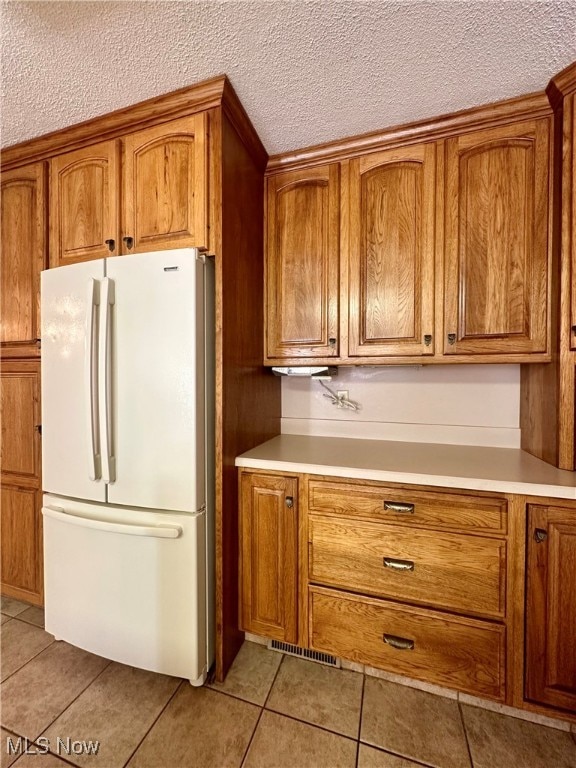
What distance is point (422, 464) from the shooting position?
1.31 m

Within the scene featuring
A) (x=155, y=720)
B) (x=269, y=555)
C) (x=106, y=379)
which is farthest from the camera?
(x=269, y=555)

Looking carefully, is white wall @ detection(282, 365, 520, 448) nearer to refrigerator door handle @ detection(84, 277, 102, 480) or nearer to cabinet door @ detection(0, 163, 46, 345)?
refrigerator door handle @ detection(84, 277, 102, 480)

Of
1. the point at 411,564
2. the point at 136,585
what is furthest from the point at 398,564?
the point at 136,585

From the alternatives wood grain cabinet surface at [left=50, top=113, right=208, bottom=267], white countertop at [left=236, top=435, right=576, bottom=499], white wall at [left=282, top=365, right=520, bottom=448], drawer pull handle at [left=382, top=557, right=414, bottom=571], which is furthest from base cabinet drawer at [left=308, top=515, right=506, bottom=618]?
wood grain cabinet surface at [left=50, top=113, right=208, bottom=267]

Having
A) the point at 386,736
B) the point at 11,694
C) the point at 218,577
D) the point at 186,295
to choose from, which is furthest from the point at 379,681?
the point at 186,295

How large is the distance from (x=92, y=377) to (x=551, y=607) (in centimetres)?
189

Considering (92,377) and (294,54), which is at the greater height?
(294,54)

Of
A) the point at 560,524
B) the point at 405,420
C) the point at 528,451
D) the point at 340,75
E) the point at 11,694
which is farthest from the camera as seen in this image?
the point at 405,420

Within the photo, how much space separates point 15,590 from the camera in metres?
1.74

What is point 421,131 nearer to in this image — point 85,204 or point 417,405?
point 417,405

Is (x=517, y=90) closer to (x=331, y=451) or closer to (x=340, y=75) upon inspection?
(x=340, y=75)

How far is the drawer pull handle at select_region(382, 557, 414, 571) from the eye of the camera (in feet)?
3.97

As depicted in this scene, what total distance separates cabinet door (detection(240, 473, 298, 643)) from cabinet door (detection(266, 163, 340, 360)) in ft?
2.26

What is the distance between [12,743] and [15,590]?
82cm
